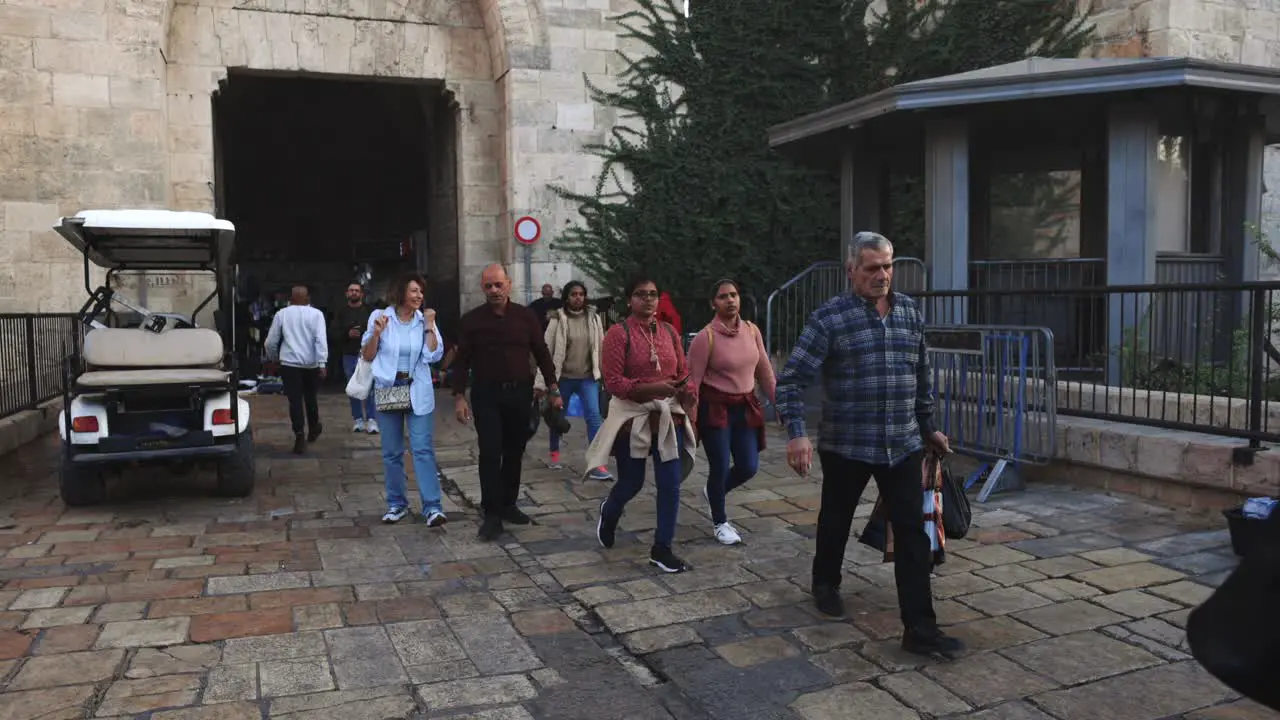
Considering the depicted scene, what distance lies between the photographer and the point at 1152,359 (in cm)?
779

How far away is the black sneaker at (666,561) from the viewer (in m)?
5.57

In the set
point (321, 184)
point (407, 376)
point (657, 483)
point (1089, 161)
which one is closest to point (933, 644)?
point (657, 483)

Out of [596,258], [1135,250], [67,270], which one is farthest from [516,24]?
[1135,250]

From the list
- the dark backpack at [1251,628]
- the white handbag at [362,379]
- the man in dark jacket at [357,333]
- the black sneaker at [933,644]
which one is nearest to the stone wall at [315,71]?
the man in dark jacket at [357,333]

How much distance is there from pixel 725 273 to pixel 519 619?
1191 cm

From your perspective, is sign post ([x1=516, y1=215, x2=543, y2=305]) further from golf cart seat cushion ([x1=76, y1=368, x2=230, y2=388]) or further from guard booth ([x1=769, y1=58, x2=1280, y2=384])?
golf cart seat cushion ([x1=76, y1=368, x2=230, y2=388])

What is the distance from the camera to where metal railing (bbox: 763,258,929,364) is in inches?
469

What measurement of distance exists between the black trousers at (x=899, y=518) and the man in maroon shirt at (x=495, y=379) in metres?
2.48

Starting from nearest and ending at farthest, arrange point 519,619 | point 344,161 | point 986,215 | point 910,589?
1. point 910,589
2. point 519,619
3. point 986,215
4. point 344,161

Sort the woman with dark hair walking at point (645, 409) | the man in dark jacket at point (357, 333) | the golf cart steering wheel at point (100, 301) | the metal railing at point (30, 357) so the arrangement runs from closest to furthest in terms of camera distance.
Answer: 1. the woman with dark hair walking at point (645, 409)
2. the golf cart steering wheel at point (100, 301)
3. the metal railing at point (30, 357)
4. the man in dark jacket at point (357, 333)

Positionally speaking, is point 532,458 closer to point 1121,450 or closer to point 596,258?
point 1121,450

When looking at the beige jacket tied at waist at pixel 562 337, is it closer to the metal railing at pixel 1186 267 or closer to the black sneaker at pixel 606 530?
the black sneaker at pixel 606 530

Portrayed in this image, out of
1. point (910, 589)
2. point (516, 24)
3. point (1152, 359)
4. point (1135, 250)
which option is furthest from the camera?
point (516, 24)

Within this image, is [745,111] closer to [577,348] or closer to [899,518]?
[577,348]
